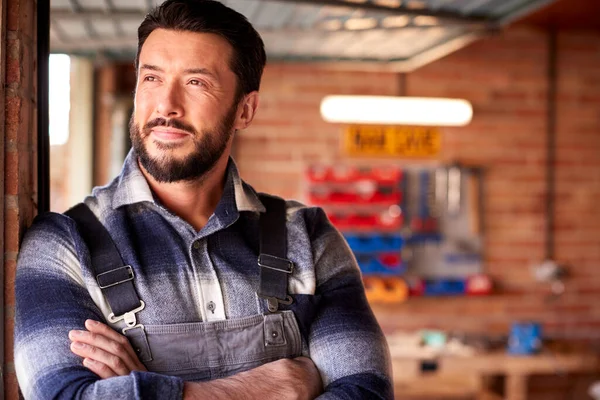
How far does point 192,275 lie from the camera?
167cm

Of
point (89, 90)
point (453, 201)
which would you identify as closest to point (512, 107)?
point (453, 201)

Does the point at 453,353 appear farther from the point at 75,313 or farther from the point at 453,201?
the point at 75,313

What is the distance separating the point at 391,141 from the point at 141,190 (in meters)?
3.95

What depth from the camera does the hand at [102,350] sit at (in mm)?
1471

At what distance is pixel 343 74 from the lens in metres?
5.44

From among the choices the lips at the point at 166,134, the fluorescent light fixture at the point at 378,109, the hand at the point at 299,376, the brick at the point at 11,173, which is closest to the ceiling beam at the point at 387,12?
the fluorescent light fixture at the point at 378,109


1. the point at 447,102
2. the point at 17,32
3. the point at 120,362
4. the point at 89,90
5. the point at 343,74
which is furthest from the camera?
the point at 343,74

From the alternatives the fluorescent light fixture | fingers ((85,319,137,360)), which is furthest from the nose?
the fluorescent light fixture

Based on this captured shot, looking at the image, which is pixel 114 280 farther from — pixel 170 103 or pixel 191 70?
pixel 191 70

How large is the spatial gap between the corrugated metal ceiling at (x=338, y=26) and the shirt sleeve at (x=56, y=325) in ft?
5.21

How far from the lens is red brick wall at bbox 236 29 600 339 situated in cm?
540

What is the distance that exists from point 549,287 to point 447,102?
84.3 inches

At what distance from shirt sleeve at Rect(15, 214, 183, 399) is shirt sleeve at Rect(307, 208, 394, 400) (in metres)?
0.40

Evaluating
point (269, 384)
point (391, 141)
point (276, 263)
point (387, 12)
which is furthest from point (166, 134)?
point (391, 141)
